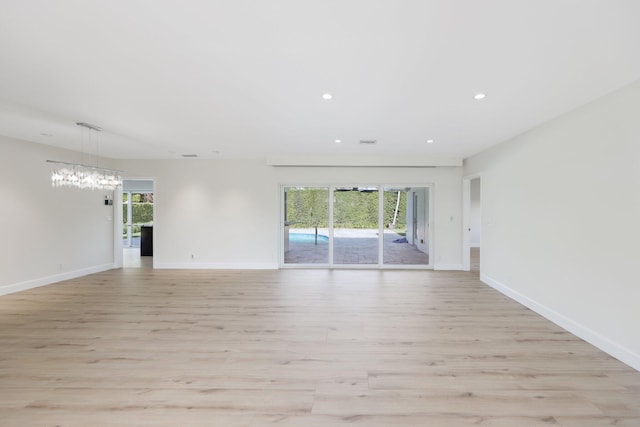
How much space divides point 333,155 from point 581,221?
4415 mm

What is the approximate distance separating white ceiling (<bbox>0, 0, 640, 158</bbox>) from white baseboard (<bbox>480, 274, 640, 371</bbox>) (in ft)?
8.15

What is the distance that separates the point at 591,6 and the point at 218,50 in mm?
2442

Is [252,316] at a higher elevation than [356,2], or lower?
lower

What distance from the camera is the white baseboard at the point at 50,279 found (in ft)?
16.3

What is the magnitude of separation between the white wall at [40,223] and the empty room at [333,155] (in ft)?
0.11

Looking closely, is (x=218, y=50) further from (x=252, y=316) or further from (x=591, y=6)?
(x=252, y=316)

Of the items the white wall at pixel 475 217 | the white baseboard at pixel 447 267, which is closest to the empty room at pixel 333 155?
the white baseboard at pixel 447 267

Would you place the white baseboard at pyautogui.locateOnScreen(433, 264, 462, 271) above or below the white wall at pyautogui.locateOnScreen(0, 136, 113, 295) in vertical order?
below

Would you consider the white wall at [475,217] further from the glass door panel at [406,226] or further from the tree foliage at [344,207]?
the tree foliage at [344,207]

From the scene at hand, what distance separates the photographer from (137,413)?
2.05m

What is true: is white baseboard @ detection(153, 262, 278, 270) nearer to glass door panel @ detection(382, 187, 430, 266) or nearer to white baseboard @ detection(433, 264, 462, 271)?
glass door panel @ detection(382, 187, 430, 266)

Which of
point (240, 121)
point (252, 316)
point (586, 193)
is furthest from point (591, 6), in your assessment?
point (252, 316)

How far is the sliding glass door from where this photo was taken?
279 inches

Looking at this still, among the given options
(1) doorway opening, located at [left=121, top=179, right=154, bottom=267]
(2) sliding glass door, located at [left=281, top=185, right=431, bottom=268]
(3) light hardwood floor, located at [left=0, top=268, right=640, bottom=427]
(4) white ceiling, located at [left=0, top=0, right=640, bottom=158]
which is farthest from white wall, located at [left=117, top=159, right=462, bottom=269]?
(4) white ceiling, located at [left=0, top=0, right=640, bottom=158]
